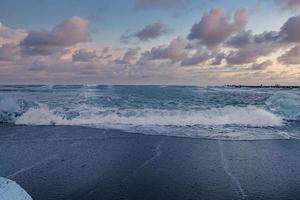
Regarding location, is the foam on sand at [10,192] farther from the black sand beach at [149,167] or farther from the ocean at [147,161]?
the black sand beach at [149,167]

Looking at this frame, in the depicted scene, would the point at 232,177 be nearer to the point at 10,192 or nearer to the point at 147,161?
the point at 147,161

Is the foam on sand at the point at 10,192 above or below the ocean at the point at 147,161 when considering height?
above

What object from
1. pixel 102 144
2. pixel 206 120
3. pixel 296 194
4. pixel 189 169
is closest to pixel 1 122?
pixel 102 144

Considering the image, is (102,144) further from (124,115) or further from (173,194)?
(124,115)

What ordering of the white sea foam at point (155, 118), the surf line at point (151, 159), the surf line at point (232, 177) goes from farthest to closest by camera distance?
the white sea foam at point (155, 118) → the surf line at point (151, 159) → the surf line at point (232, 177)

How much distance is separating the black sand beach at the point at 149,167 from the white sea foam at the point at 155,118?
4.28 m

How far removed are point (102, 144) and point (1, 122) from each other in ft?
27.5

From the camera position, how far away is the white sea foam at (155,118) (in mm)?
16141

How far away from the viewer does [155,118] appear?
1697 centimetres

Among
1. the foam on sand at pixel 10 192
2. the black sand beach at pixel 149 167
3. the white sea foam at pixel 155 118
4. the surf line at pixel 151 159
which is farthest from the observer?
the white sea foam at pixel 155 118

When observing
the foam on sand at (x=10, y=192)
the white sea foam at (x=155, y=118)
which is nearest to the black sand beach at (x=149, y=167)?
the foam on sand at (x=10, y=192)

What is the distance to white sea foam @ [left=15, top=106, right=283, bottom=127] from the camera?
16.1 meters

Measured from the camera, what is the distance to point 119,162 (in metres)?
8.25

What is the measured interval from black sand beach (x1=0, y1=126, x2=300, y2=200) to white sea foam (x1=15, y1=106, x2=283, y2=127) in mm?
4279
